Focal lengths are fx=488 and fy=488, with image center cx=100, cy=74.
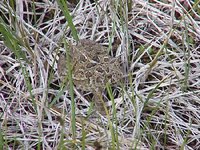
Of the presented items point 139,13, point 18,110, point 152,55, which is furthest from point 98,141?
point 139,13

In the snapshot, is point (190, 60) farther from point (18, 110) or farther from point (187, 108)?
point (18, 110)

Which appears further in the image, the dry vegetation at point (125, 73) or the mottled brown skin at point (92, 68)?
the mottled brown skin at point (92, 68)

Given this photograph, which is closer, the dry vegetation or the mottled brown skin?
the dry vegetation
